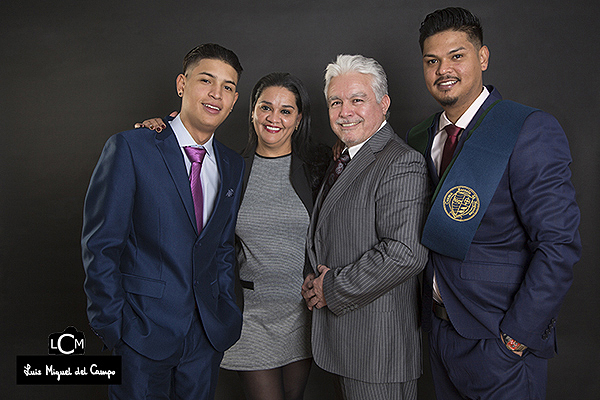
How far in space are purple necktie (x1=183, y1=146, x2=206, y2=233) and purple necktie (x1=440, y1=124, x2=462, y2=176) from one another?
107 cm

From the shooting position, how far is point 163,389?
1.90m

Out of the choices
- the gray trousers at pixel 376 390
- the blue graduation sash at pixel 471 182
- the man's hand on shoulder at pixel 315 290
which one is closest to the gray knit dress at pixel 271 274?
the man's hand on shoulder at pixel 315 290

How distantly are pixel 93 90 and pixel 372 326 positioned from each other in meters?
2.64

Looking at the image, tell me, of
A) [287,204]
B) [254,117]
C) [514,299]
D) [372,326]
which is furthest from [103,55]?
[514,299]

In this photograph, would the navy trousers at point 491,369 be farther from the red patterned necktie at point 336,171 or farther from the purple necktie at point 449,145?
the red patterned necktie at point 336,171

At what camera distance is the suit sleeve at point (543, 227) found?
64.1 inches

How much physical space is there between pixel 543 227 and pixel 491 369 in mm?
597

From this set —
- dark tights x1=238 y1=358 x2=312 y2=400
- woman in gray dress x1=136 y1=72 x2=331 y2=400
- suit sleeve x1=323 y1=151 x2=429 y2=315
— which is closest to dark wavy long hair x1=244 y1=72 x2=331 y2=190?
woman in gray dress x1=136 y1=72 x2=331 y2=400

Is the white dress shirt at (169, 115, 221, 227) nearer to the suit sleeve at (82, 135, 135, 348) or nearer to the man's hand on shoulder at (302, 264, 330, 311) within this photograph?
the suit sleeve at (82, 135, 135, 348)

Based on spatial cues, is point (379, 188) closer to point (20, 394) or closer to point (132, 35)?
point (132, 35)

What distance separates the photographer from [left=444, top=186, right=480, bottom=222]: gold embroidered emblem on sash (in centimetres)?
173

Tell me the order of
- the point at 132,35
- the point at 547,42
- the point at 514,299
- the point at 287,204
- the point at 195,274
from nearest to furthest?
the point at 514,299, the point at 195,274, the point at 287,204, the point at 547,42, the point at 132,35

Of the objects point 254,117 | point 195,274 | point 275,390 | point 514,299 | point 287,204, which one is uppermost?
point 254,117

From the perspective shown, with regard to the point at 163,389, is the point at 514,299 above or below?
above
